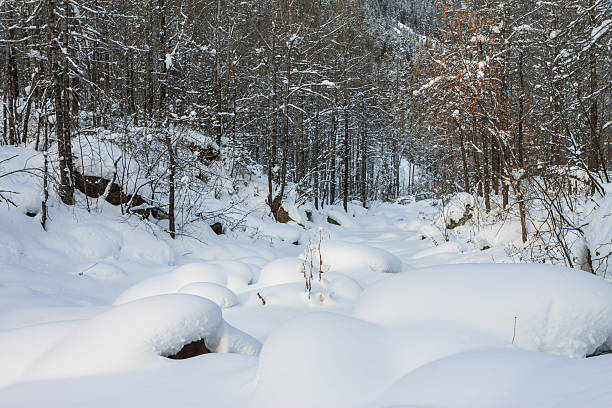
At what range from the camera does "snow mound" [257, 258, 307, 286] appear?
4566 millimetres

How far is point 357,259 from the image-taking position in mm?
5113

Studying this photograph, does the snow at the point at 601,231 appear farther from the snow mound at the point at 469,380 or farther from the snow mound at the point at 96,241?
the snow mound at the point at 96,241

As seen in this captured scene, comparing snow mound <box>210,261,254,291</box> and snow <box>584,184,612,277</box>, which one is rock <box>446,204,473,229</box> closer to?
snow <box>584,184,612,277</box>

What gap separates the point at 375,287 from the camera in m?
2.97

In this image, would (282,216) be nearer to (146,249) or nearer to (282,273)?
(146,249)

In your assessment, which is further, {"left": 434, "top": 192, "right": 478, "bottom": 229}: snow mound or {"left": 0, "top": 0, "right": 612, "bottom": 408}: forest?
{"left": 434, "top": 192, "right": 478, "bottom": 229}: snow mound

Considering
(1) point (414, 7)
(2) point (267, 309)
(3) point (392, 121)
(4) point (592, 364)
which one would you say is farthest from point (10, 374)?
(1) point (414, 7)

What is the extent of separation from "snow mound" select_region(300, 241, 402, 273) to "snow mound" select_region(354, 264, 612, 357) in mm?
2399

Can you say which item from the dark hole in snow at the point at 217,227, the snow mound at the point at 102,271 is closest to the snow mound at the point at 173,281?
the snow mound at the point at 102,271

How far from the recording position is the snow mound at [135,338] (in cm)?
202

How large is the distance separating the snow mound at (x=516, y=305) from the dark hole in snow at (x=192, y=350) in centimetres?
111

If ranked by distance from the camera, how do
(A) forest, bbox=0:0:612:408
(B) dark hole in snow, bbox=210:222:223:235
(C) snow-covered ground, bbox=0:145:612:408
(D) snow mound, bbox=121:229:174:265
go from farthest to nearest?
(B) dark hole in snow, bbox=210:222:223:235, (D) snow mound, bbox=121:229:174:265, (A) forest, bbox=0:0:612:408, (C) snow-covered ground, bbox=0:145:612:408

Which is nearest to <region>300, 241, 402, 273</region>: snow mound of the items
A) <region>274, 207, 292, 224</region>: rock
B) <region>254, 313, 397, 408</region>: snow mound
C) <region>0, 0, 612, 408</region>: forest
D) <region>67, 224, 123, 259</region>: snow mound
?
<region>0, 0, 612, 408</region>: forest

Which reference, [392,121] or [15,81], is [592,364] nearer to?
[15,81]
